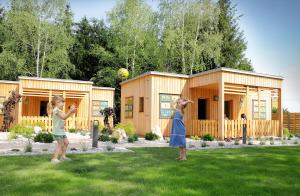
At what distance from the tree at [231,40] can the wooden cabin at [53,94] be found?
13.2m

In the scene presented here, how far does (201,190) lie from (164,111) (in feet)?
43.4

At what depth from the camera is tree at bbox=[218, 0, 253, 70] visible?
109 feet

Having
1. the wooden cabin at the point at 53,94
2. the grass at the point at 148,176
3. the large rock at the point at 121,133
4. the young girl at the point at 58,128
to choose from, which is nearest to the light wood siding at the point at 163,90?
the large rock at the point at 121,133

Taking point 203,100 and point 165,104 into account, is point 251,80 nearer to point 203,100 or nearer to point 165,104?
point 203,100

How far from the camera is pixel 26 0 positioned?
31.5 meters

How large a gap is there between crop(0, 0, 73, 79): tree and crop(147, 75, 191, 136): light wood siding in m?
16.0

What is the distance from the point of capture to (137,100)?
1997 centimetres

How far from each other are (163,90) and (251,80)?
15.3 ft

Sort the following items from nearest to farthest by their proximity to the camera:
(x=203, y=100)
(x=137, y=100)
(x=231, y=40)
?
(x=137, y=100)
(x=203, y=100)
(x=231, y=40)

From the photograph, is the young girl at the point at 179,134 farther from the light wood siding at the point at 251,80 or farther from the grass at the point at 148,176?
the light wood siding at the point at 251,80

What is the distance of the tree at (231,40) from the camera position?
33.4 metres

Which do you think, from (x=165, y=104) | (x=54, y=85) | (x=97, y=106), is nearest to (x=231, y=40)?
(x=97, y=106)

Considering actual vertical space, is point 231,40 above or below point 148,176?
above

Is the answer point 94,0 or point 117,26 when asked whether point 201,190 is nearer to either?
point 94,0
